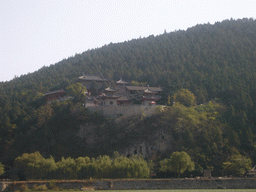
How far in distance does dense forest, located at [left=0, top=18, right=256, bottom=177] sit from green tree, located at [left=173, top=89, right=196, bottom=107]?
2.45 feet

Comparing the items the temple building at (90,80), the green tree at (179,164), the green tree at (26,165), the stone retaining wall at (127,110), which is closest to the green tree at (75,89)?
the temple building at (90,80)

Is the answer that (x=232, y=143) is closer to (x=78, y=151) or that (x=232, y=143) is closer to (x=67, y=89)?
(x=78, y=151)

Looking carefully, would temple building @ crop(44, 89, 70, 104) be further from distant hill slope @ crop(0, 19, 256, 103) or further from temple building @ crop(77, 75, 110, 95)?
temple building @ crop(77, 75, 110, 95)

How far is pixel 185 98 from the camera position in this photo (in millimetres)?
53250

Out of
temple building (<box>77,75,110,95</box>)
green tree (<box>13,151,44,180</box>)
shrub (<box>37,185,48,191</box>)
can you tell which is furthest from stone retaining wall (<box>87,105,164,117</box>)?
shrub (<box>37,185,48,191</box>)

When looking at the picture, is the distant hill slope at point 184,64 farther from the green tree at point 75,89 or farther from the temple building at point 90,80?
the green tree at point 75,89

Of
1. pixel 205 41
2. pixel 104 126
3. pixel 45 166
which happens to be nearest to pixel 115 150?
pixel 104 126

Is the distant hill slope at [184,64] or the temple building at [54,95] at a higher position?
the distant hill slope at [184,64]

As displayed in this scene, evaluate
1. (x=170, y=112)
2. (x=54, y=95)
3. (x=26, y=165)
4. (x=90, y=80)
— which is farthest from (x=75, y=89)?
(x=26, y=165)

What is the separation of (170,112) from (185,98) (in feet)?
26.0

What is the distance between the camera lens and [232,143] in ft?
136

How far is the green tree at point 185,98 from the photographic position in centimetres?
5297

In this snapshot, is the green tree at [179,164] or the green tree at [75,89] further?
the green tree at [75,89]

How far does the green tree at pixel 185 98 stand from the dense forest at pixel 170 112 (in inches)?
29.4
